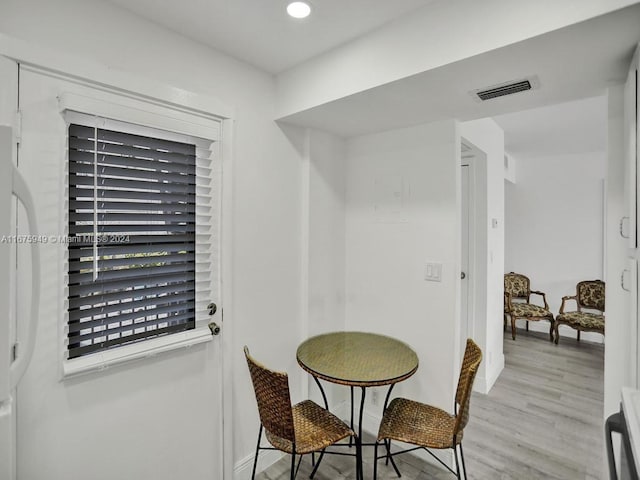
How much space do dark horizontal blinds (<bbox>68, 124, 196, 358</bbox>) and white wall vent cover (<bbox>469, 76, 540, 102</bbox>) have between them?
4.86 ft

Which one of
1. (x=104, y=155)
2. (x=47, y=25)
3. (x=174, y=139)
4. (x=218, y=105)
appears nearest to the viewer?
(x=47, y=25)

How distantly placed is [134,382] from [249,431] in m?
0.82

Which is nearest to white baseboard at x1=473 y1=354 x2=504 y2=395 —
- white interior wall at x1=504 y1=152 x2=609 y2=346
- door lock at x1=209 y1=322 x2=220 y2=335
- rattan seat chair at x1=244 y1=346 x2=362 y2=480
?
rattan seat chair at x1=244 y1=346 x2=362 y2=480

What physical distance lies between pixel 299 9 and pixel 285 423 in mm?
1832

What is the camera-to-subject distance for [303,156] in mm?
2328

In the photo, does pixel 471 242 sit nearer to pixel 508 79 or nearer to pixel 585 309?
pixel 508 79

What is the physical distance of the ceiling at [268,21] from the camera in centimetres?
145

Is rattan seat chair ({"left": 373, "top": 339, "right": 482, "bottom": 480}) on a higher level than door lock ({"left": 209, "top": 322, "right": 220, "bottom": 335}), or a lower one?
lower

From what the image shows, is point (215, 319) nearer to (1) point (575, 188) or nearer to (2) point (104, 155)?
(2) point (104, 155)

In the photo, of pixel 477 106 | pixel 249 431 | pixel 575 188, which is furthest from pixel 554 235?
pixel 249 431

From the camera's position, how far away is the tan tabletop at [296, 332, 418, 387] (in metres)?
1.77

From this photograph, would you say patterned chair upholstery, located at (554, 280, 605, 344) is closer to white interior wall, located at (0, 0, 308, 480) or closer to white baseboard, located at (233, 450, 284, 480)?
white interior wall, located at (0, 0, 308, 480)

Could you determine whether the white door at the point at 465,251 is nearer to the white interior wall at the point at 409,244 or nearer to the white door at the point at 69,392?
the white interior wall at the point at 409,244

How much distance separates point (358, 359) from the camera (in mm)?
2012
